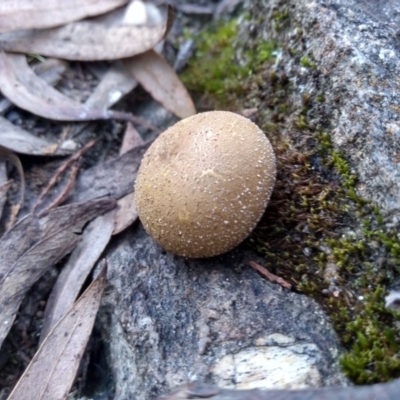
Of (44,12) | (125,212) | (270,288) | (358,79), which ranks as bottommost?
(270,288)

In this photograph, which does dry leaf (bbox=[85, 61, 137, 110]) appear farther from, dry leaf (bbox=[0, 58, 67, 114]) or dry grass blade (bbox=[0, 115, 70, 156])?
dry grass blade (bbox=[0, 115, 70, 156])

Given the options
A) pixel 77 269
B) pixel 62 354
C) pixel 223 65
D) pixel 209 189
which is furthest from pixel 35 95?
pixel 62 354

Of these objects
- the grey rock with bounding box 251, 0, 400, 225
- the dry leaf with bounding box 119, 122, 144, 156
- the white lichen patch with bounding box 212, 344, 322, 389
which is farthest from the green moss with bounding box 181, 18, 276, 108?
the white lichen patch with bounding box 212, 344, 322, 389

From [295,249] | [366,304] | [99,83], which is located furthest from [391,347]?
[99,83]

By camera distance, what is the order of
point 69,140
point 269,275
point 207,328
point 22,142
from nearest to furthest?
point 207,328, point 269,275, point 22,142, point 69,140

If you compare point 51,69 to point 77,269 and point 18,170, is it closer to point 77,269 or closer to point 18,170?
point 18,170

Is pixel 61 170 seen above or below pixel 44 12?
below

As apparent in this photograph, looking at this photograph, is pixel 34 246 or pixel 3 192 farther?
pixel 3 192
